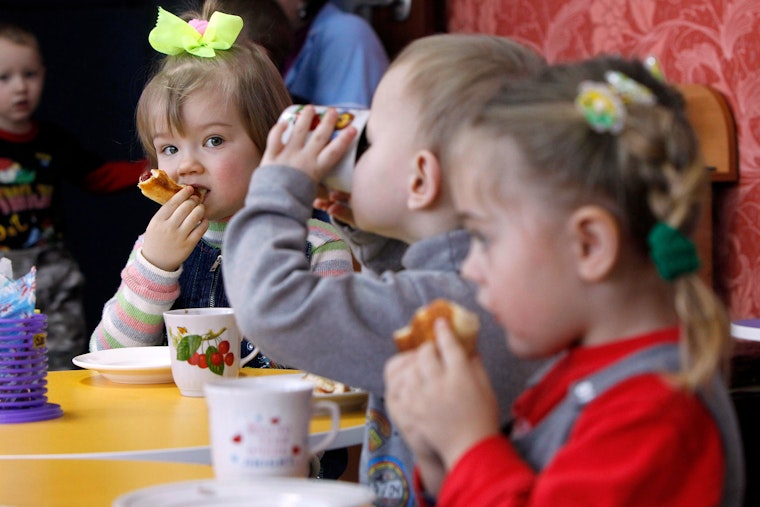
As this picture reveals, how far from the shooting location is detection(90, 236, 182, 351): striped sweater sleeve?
1786mm

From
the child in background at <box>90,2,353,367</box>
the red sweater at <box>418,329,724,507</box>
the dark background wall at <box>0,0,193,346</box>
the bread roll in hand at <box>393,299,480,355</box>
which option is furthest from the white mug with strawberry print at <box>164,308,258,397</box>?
the dark background wall at <box>0,0,193,346</box>

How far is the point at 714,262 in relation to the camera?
273cm

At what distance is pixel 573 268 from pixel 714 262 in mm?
1992

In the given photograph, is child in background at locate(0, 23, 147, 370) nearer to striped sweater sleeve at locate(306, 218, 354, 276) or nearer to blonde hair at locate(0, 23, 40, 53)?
blonde hair at locate(0, 23, 40, 53)

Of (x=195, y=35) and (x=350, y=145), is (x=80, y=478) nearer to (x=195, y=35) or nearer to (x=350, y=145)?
(x=350, y=145)

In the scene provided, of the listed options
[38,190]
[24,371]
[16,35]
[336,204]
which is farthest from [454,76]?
[16,35]

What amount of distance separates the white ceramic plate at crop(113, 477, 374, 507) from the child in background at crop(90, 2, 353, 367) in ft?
3.30

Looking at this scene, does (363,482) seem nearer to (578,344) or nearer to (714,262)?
(578,344)

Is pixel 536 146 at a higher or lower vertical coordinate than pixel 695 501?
higher

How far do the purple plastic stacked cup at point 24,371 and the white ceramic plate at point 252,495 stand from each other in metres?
0.56

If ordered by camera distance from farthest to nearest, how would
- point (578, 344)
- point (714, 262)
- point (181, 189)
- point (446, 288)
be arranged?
point (714, 262) → point (181, 189) → point (446, 288) → point (578, 344)

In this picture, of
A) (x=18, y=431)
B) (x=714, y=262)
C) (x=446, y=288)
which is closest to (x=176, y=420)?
(x=18, y=431)

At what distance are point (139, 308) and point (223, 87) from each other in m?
0.43

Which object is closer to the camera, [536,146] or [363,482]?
[536,146]
